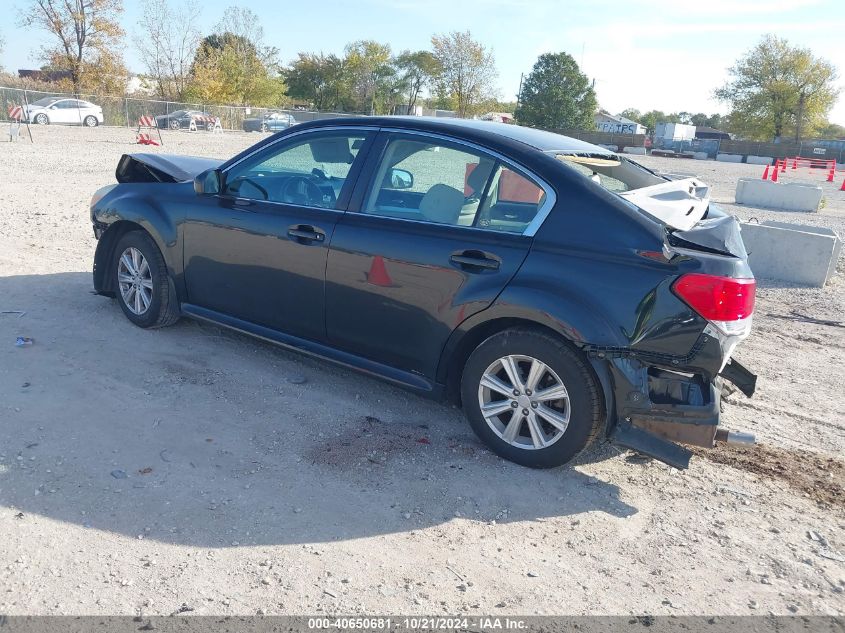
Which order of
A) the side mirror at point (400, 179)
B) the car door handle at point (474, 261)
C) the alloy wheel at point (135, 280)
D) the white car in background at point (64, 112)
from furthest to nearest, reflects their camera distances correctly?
the white car in background at point (64, 112)
the alloy wheel at point (135, 280)
the side mirror at point (400, 179)
the car door handle at point (474, 261)

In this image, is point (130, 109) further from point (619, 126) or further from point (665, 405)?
point (619, 126)

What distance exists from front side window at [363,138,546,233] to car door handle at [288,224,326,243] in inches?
13.3

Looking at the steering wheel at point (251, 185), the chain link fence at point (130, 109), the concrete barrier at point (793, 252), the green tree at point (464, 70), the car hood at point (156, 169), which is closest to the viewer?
the steering wheel at point (251, 185)

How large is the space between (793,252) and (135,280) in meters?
7.42

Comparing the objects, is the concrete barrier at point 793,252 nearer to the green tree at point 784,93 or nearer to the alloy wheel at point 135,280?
the alloy wheel at point 135,280

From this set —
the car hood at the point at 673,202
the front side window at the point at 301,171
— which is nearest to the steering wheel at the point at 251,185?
the front side window at the point at 301,171

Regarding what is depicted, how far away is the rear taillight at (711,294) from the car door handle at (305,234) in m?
2.13

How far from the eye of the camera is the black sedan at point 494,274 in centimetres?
349

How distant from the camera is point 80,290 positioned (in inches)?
259

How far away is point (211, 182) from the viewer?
5.02 metres

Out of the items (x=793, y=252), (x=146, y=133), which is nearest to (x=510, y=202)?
(x=793, y=252)

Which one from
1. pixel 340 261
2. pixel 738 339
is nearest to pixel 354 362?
pixel 340 261

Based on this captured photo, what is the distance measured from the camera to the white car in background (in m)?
35.2

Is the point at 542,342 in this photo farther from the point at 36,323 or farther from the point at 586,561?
the point at 36,323
